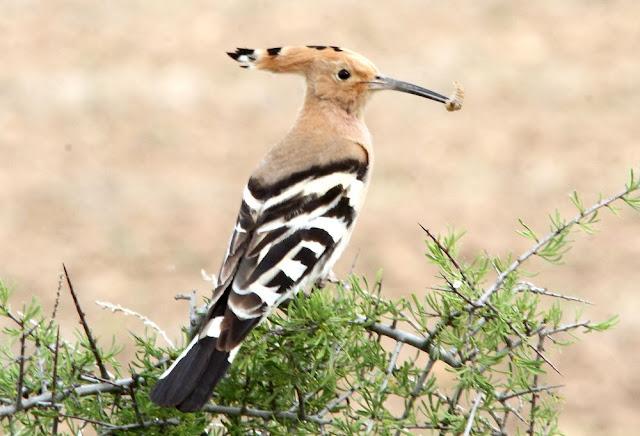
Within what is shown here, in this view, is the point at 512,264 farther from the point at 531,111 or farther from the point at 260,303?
the point at 531,111

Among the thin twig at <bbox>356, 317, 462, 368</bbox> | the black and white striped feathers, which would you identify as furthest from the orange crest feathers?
the thin twig at <bbox>356, 317, 462, 368</bbox>

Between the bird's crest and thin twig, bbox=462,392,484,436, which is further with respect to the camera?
the bird's crest

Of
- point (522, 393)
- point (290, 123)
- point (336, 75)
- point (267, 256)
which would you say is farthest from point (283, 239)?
point (290, 123)

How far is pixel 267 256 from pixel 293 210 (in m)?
0.26

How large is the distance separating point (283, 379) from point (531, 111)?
21.1 feet

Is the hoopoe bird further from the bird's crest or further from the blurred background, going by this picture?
the blurred background

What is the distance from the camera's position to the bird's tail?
1.92 m

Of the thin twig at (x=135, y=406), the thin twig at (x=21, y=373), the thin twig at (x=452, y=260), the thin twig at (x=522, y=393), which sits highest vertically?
the thin twig at (x=452, y=260)

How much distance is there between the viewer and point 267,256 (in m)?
2.71

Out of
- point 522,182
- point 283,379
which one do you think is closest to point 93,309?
point 522,182

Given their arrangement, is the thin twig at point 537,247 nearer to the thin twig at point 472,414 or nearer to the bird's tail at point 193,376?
the thin twig at point 472,414

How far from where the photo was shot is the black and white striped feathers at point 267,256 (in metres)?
2.05

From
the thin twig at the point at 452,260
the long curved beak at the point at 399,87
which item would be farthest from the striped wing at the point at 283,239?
the thin twig at the point at 452,260

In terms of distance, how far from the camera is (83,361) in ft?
6.68
